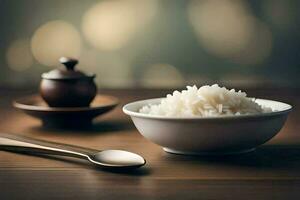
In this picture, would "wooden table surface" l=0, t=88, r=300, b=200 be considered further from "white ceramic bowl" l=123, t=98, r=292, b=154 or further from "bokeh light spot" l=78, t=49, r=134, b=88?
"bokeh light spot" l=78, t=49, r=134, b=88

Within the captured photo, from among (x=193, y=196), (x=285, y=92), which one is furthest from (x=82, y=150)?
(x=285, y=92)

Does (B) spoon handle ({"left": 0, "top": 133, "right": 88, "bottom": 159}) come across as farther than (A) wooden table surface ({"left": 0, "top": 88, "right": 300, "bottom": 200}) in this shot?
Yes

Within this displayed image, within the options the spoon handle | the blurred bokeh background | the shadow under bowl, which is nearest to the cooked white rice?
the spoon handle

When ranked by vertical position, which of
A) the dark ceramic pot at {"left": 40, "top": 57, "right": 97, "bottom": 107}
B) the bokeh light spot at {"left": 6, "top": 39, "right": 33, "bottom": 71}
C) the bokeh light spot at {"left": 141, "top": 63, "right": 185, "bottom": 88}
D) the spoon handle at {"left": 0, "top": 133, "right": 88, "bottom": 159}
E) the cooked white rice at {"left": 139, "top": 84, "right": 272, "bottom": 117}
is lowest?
the spoon handle at {"left": 0, "top": 133, "right": 88, "bottom": 159}

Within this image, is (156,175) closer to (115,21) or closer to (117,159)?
(117,159)

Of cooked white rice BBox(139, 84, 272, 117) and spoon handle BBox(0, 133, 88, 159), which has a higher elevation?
cooked white rice BBox(139, 84, 272, 117)

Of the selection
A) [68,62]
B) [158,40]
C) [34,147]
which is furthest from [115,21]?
[34,147]

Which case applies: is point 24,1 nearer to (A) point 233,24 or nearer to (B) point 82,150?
(A) point 233,24

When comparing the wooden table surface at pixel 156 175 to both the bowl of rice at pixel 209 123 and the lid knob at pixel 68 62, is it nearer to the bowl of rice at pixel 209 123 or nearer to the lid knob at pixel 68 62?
the bowl of rice at pixel 209 123
